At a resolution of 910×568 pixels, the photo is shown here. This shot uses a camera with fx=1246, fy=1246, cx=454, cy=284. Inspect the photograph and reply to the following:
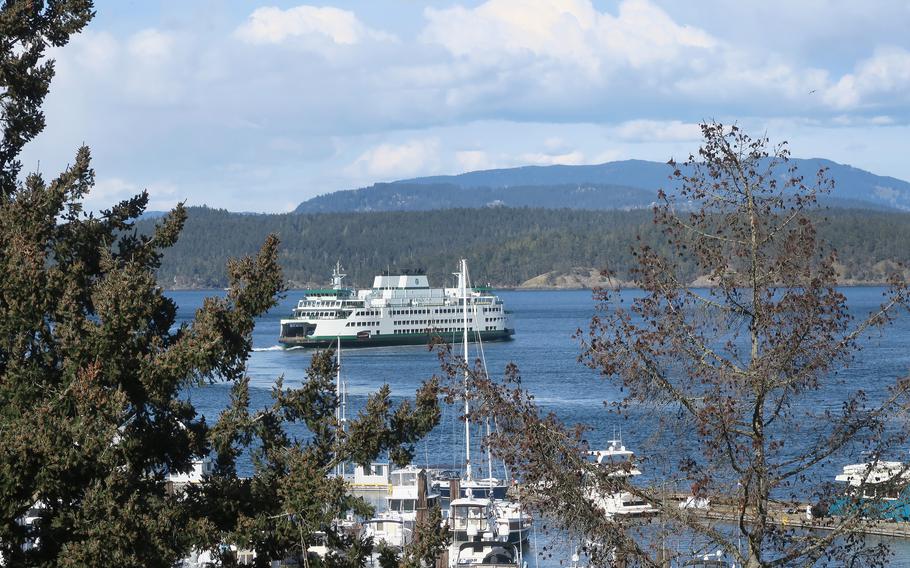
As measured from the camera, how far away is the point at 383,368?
2749 inches

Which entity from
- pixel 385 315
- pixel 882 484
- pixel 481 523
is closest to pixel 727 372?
pixel 882 484

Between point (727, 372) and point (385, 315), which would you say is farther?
point (385, 315)

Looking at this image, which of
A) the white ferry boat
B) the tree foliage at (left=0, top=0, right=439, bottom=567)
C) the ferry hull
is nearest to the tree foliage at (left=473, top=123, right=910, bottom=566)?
the tree foliage at (left=0, top=0, right=439, bottom=567)

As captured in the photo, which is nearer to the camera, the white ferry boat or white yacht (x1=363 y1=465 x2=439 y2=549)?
white yacht (x1=363 y1=465 x2=439 y2=549)

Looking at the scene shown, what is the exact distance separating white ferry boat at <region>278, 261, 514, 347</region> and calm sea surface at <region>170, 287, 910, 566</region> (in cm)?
111

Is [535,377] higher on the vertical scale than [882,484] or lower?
lower

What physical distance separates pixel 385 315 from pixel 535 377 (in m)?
29.7

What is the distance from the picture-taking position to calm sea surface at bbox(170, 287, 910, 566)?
35.3 m

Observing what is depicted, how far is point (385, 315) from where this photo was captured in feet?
289

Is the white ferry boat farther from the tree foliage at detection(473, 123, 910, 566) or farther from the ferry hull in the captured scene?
the tree foliage at detection(473, 123, 910, 566)

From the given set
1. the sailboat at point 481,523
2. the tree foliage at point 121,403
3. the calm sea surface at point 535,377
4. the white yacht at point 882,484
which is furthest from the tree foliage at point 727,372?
the sailboat at point 481,523

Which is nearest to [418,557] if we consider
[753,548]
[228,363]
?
[228,363]

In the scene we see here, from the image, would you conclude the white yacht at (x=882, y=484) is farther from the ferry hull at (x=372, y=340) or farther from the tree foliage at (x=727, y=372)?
the ferry hull at (x=372, y=340)

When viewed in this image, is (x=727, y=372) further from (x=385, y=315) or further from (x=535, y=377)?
(x=385, y=315)
